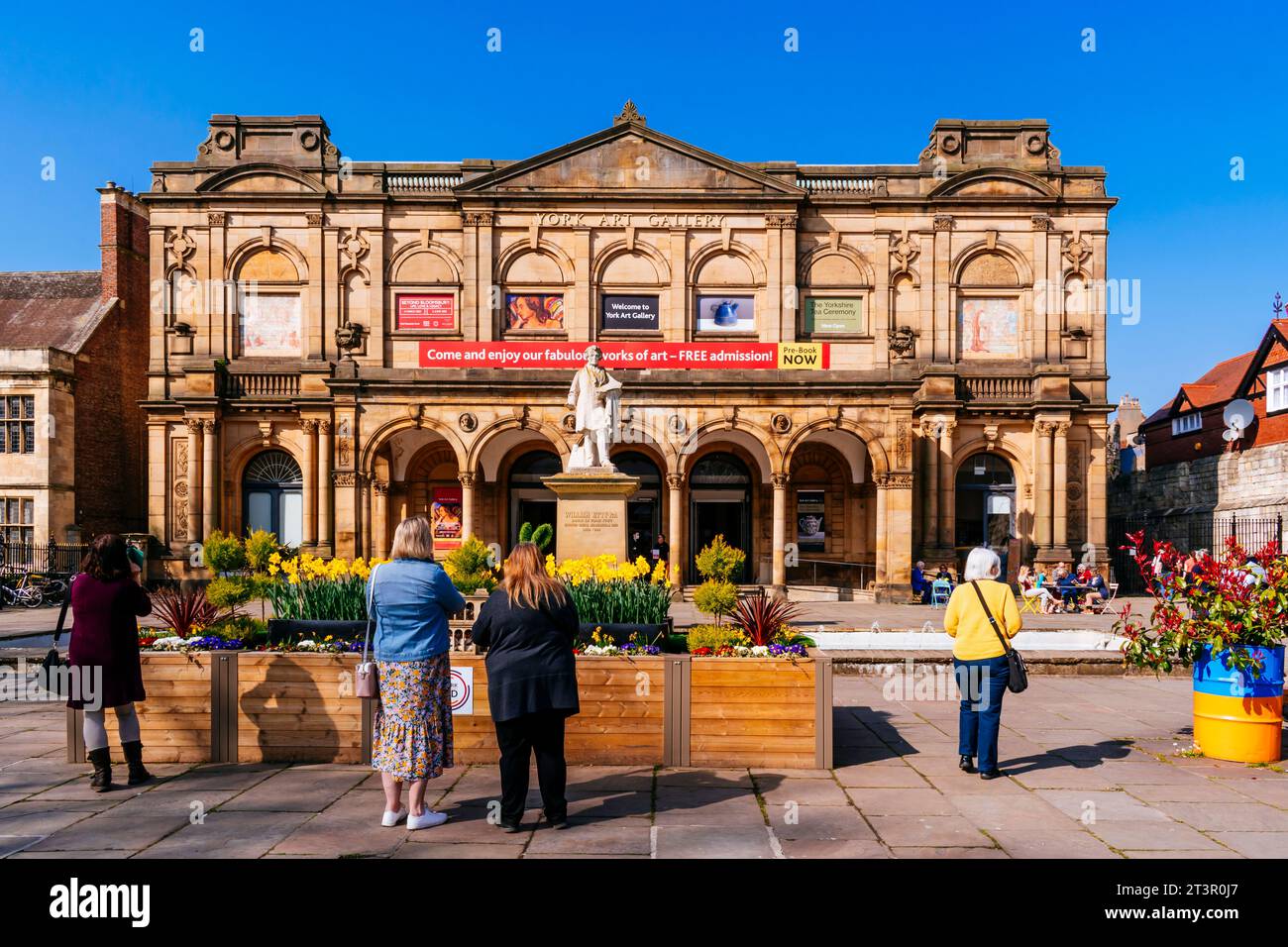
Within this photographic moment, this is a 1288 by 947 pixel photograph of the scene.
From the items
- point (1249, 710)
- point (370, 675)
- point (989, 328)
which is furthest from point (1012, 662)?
point (989, 328)

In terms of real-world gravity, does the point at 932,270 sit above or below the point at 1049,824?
above

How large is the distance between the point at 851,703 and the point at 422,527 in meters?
6.67

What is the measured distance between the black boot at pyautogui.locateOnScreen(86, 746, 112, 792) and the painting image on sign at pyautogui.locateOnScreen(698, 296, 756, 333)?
25.3 metres

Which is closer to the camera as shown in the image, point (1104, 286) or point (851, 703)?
point (851, 703)

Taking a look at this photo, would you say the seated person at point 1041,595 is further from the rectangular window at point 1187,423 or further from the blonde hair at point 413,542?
the blonde hair at point 413,542

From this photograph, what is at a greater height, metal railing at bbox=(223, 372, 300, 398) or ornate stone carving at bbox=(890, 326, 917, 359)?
ornate stone carving at bbox=(890, 326, 917, 359)

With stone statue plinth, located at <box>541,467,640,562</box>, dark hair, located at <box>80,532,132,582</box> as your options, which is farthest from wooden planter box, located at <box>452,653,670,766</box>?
stone statue plinth, located at <box>541,467,640,562</box>

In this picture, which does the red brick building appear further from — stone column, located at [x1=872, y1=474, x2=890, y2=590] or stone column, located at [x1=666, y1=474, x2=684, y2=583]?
stone column, located at [x1=872, y1=474, x2=890, y2=590]

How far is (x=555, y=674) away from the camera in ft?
18.4

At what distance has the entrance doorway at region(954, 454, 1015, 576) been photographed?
29.3m

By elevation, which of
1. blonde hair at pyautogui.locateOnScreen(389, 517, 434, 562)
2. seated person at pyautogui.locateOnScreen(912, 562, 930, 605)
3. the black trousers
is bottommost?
seated person at pyautogui.locateOnScreen(912, 562, 930, 605)

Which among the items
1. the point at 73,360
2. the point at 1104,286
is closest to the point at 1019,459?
the point at 1104,286

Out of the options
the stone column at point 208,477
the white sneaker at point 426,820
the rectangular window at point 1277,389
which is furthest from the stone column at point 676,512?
the rectangular window at point 1277,389
